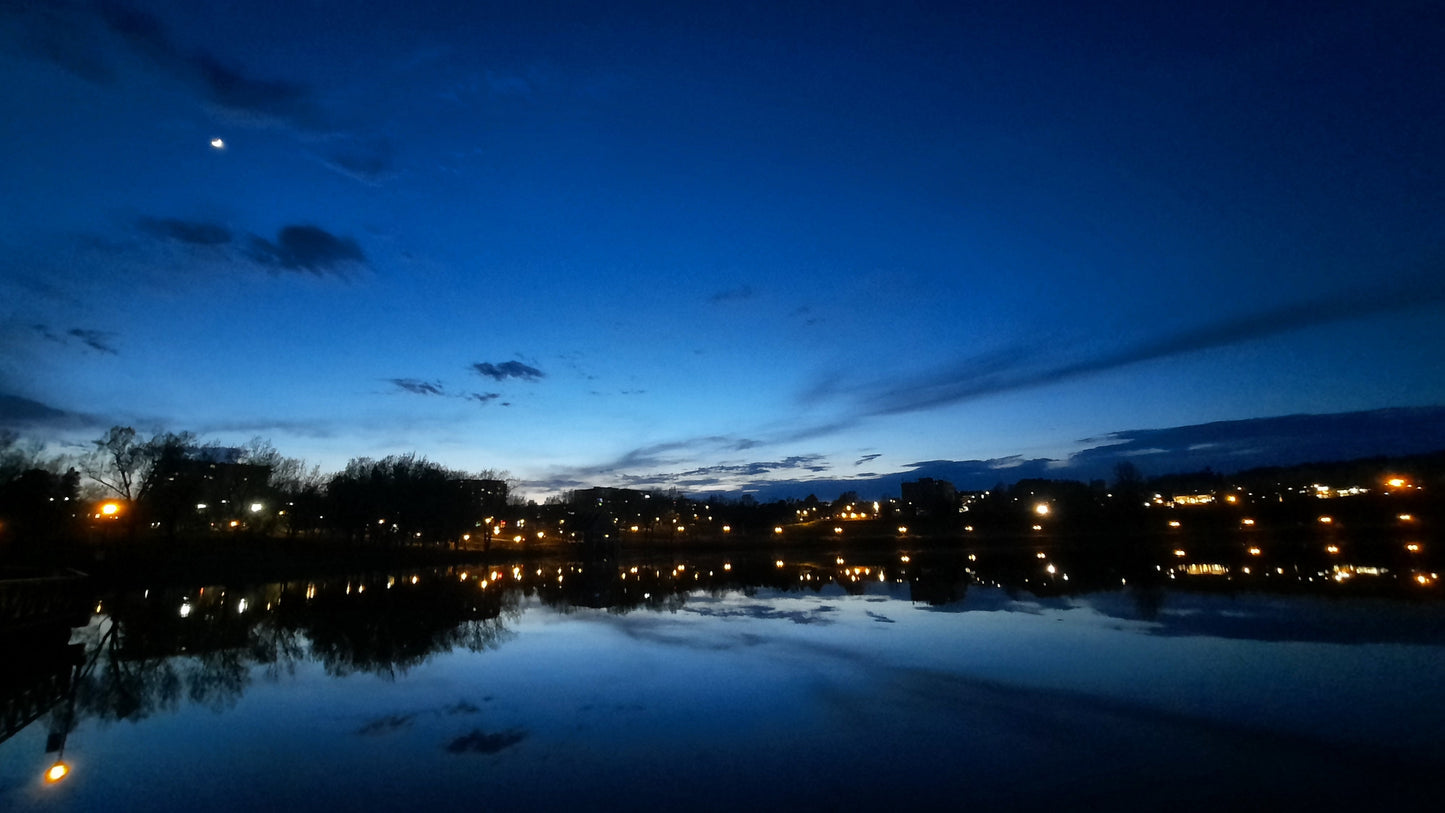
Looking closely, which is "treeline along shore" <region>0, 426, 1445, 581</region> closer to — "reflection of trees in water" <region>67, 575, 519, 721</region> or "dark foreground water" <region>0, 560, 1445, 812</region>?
"reflection of trees in water" <region>67, 575, 519, 721</region>

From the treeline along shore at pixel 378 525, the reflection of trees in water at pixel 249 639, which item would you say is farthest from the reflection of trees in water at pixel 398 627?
the treeline along shore at pixel 378 525

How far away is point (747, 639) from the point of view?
1797 centimetres

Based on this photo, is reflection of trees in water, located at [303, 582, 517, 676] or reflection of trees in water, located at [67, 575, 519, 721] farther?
reflection of trees in water, located at [303, 582, 517, 676]

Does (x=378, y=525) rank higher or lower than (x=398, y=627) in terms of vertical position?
higher

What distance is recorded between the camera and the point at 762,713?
10.9 meters

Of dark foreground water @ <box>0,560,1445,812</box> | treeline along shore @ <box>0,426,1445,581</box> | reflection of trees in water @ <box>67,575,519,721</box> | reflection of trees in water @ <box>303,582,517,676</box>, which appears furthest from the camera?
treeline along shore @ <box>0,426,1445,581</box>

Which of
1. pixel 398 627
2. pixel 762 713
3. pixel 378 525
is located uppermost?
pixel 378 525

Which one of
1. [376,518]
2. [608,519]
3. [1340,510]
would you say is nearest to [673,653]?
[376,518]

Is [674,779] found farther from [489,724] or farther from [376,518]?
[376,518]

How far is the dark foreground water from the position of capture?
765 cm

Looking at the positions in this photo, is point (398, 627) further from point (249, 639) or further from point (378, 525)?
point (378, 525)

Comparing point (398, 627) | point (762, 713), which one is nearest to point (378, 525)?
point (398, 627)

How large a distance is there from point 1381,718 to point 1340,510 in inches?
3706

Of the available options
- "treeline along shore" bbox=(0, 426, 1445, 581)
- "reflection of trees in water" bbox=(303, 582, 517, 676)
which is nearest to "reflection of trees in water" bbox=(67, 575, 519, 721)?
"reflection of trees in water" bbox=(303, 582, 517, 676)
